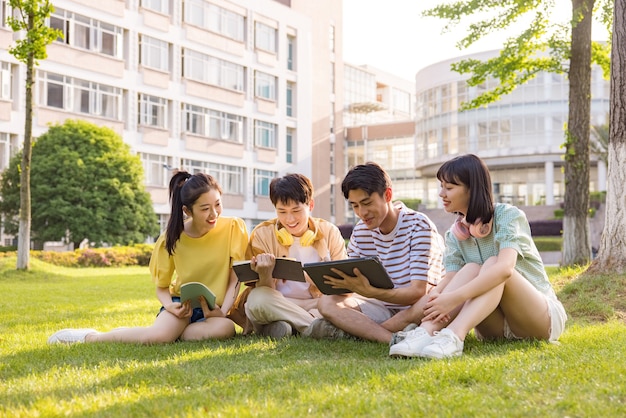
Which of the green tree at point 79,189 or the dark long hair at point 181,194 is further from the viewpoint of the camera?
the green tree at point 79,189

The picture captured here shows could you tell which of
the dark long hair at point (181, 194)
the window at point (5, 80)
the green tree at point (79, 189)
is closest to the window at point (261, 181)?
the green tree at point (79, 189)

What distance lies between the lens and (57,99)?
2738 centimetres

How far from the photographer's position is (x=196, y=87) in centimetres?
3328

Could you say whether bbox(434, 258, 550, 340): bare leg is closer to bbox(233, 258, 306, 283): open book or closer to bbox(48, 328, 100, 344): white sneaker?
bbox(233, 258, 306, 283): open book

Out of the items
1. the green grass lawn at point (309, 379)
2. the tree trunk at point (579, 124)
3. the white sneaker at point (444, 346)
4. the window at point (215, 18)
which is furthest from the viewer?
Result: the window at point (215, 18)

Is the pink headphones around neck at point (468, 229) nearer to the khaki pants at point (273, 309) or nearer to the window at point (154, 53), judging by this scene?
the khaki pants at point (273, 309)

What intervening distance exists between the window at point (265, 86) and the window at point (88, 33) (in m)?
9.04

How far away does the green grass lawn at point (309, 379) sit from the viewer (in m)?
3.05

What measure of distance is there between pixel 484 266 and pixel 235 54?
3299cm

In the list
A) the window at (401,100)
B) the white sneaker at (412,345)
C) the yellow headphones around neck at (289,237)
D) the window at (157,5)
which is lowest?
the white sneaker at (412,345)

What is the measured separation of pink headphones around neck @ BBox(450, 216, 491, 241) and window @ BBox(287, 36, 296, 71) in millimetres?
36618

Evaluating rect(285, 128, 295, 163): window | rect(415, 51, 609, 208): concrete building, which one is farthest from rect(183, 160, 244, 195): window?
rect(415, 51, 609, 208): concrete building

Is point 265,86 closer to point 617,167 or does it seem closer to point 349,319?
point 617,167

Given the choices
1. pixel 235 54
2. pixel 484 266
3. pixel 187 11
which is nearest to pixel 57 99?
pixel 187 11
